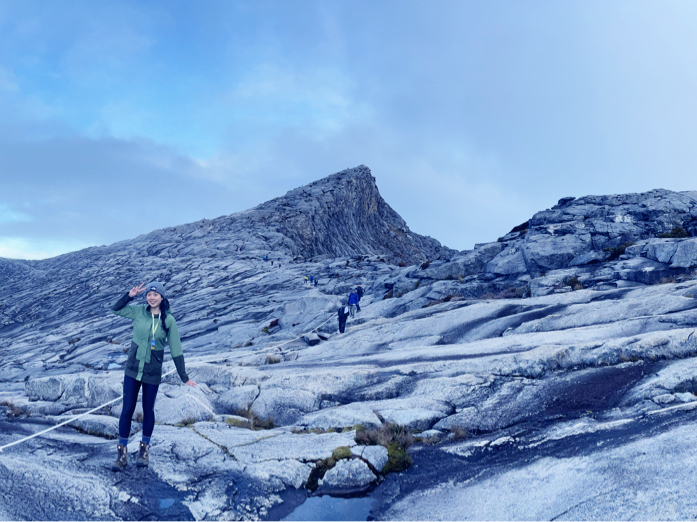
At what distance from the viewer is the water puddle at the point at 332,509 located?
19.5ft

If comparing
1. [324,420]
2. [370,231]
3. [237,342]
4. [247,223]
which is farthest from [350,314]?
[370,231]

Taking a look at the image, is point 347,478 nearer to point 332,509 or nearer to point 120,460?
point 332,509

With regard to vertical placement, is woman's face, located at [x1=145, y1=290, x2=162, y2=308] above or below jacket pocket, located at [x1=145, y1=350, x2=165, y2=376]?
above

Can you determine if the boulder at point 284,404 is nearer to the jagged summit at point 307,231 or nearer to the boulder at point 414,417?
the boulder at point 414,417

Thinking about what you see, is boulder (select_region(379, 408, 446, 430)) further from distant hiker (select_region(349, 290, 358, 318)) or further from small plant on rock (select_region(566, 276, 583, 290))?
distant hiker (select_region(349, 290, 358, 318))

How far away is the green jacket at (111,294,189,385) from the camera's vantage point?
6.94m

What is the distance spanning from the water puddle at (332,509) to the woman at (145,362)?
2.78 m

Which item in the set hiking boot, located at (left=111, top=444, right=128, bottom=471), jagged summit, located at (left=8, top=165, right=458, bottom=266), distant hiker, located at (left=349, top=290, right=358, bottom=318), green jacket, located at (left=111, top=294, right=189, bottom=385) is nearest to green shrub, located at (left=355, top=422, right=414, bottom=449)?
green jacket, located at (left=111, top=294, right=189, bottom=385)

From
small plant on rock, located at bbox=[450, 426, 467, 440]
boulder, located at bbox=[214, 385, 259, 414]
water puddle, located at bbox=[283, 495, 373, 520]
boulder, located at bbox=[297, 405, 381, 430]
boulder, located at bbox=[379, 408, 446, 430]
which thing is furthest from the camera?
boulder, located at bbox=[214, 385, 259, 414]

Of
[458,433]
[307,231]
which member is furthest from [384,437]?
[307,231]

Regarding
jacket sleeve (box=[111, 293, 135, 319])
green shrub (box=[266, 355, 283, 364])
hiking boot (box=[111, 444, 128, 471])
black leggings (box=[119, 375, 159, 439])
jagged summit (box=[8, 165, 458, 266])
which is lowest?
green shrub (box=[266, 355, 283, 364])

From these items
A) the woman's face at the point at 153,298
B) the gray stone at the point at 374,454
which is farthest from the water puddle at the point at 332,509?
the woman's face at the point at 153,298

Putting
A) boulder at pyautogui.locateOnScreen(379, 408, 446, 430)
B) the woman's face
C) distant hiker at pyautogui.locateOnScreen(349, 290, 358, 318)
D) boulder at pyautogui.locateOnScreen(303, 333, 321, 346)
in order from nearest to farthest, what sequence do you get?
the woman's face, boulder at pyautogui.locateOnScreen(379, 408, 446, 430), boulder at pyautogui.locateOnScreen(303, 333, 321, 346), distant hiker at pyautogui.locateOnScreen(349, 290, 358, 318)

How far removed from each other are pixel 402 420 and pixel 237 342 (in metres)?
21.6
